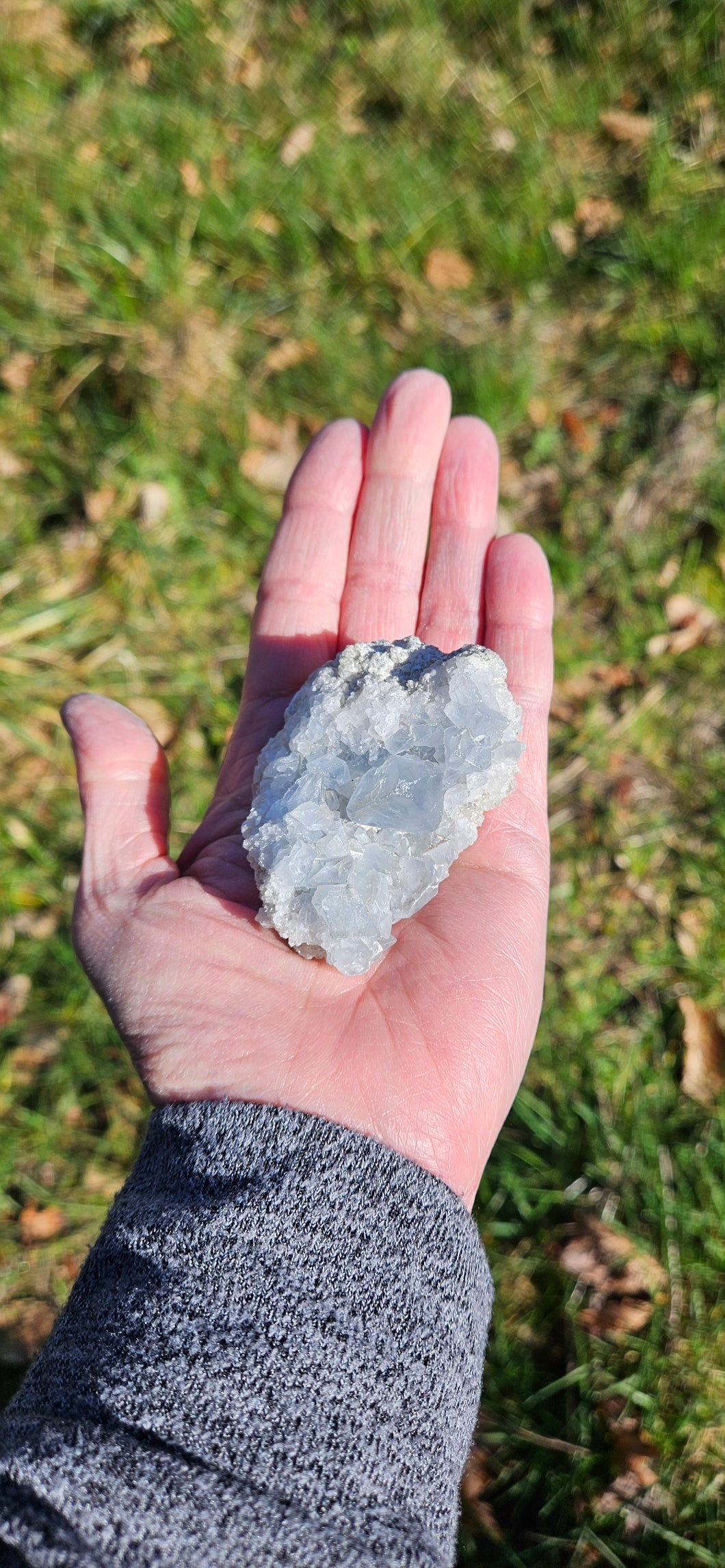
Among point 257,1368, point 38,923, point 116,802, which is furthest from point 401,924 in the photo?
point 38,923

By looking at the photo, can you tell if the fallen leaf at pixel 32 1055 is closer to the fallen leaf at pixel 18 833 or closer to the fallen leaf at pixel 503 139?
the fallen leaf at pixel 18 833

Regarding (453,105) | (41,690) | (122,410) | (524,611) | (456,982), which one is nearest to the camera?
(456,982)

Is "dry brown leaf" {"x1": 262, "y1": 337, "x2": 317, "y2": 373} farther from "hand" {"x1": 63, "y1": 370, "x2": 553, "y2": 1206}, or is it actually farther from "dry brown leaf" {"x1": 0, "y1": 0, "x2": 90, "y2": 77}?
"dry brown leaf" {"x1": 0, "y1": 0, "x2": 90, "y2": 77}

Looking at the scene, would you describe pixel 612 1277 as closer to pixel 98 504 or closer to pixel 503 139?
pixel 98 504

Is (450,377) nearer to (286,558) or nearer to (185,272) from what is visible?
(185,272)

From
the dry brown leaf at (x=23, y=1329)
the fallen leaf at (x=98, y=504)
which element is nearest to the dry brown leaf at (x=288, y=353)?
the fallen leaf at (x=98, y=504)

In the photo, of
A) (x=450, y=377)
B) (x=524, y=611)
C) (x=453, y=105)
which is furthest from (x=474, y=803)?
(x=453, y=105)
